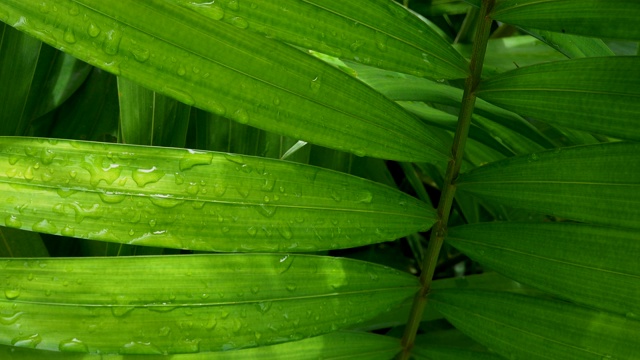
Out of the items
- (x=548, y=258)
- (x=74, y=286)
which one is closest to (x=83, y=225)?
(x=74, y=286)

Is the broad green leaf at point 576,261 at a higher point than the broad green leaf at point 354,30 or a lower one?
lower

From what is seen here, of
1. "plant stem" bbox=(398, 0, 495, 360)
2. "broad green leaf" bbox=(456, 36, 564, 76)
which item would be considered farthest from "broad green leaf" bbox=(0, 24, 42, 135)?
"broad green leaf" bbox=(456, 36, 564, 76)

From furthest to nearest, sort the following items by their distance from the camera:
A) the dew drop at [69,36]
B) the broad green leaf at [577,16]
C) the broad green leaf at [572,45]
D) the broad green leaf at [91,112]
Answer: the broad green leaf at [91,112], the broad green leaf at [572,45], the broad green leaf at [577,16], the dew drop at [69,36]

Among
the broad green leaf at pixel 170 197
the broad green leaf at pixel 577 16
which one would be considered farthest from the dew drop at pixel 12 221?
the broad green leaf at pixel 577 16

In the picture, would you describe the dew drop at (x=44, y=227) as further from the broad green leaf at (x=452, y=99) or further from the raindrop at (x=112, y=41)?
the broad green leaf at (x=452, y=99)

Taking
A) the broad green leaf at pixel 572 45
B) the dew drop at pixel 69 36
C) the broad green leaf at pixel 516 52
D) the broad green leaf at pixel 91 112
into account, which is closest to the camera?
the dew drop at pixel 69 36

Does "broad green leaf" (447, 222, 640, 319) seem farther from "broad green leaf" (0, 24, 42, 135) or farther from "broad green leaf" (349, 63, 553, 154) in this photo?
"broad green leaf" (0, 24, 42, 135)

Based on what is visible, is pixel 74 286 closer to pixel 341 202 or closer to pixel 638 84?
pixel 341 202
